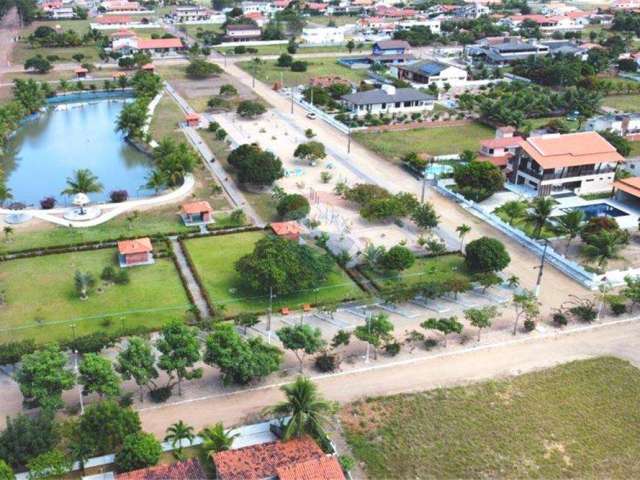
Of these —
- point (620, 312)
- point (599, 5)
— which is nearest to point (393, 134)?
point (620, 312)

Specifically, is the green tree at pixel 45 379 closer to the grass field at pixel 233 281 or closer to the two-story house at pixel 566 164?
the grass field at pixel 233 281

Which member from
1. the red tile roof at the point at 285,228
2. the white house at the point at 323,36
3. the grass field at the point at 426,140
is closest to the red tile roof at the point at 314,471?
the red tile roof at the point at 285,228

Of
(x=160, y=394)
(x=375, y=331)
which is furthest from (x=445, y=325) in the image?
(x=160, y=394)

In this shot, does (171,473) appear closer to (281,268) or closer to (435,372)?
(435,372)

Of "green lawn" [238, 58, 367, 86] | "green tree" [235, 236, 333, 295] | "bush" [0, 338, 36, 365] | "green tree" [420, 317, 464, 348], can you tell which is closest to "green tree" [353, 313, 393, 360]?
"green tree" [420, 317, 464, 348]

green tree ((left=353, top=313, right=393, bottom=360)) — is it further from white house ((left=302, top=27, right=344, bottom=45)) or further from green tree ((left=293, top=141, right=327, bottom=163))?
white house ((left=302, top=27, right=344, bottom=45))

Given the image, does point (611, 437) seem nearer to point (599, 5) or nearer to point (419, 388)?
point (419, 388)
